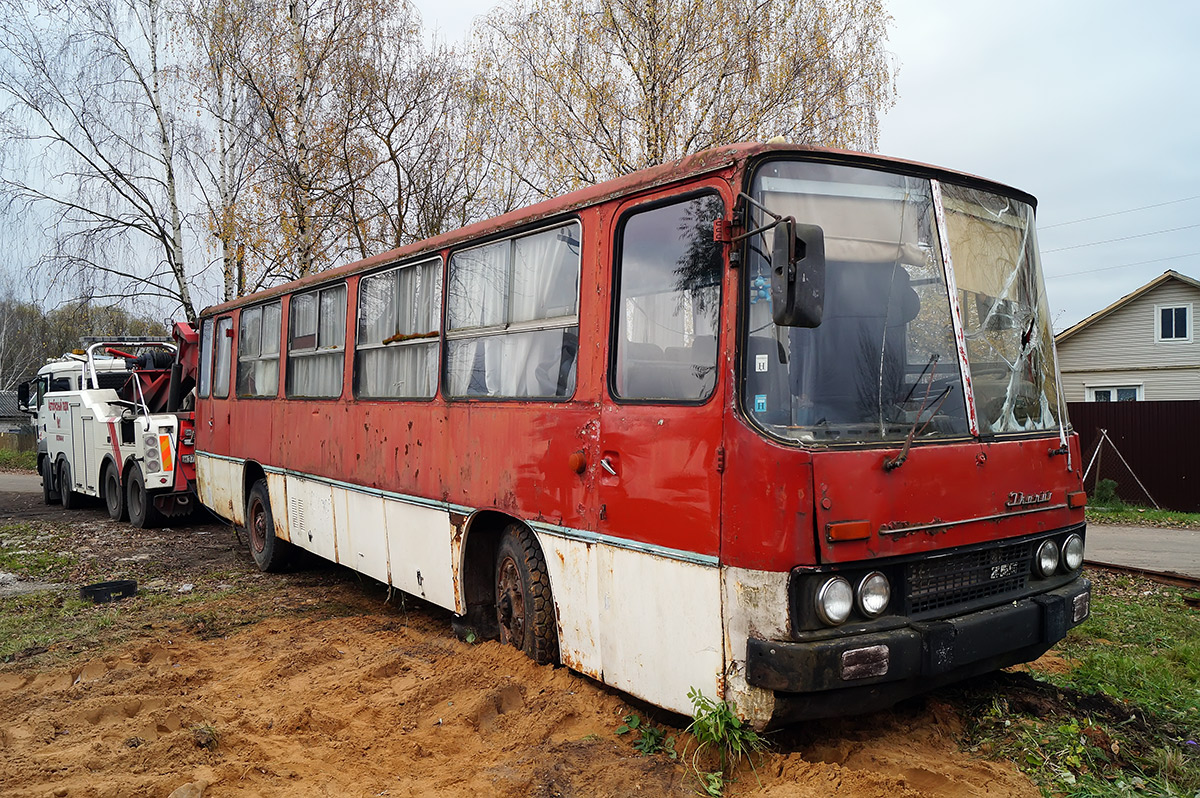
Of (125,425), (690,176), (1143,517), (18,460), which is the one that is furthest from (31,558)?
(18,460)

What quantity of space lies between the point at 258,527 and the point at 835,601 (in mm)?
7581

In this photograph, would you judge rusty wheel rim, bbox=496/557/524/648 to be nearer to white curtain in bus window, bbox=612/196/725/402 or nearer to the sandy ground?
the sandy ground

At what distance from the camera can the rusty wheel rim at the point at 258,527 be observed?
967 centimetres

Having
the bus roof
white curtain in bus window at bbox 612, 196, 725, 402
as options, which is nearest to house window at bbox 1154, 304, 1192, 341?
the bus roof

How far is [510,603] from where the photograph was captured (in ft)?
18.8

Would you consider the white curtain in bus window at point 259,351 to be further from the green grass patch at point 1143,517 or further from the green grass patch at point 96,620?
the green grass patch at point 1143,517

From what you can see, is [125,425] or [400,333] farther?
[125,425]

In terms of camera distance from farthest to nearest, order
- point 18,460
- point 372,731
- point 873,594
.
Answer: point 18,460 → point 372,731 → point 873,594

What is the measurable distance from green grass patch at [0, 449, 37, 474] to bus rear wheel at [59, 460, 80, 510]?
14.5 metres

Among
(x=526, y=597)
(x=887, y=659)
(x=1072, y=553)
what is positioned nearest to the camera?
(x=887, y=659)

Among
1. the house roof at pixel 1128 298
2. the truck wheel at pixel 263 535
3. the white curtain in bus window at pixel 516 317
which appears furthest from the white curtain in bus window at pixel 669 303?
the house roof at pixel 1128 298

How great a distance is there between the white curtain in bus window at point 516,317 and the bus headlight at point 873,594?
6.11ft

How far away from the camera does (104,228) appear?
20.0 metres

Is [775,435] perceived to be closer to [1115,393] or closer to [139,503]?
[139,503]
